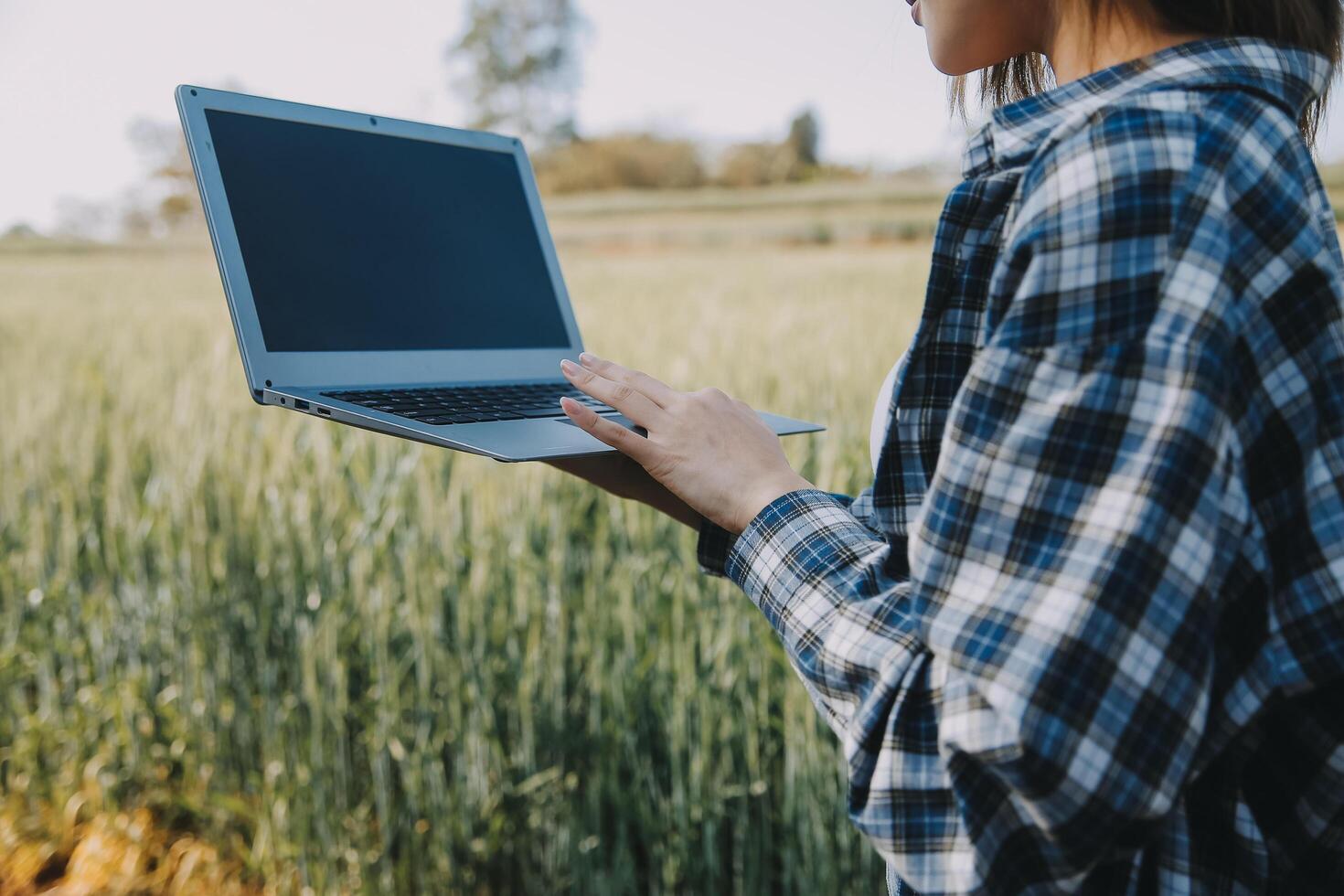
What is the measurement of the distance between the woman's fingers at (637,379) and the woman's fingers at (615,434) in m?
0.03

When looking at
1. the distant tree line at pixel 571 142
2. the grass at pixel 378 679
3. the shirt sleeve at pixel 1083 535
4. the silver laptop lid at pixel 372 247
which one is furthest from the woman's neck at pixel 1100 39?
the distant tree line at pixel 571 142

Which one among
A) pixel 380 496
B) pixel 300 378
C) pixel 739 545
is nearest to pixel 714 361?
pixel 380 496

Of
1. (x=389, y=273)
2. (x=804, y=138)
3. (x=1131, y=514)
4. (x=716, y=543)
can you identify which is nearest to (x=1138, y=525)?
(x=1131, y=514)

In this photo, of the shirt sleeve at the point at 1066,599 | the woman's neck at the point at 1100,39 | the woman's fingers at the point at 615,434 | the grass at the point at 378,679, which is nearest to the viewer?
the shirt sleeve at the point at 1066,599

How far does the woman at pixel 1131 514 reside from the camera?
416 mm

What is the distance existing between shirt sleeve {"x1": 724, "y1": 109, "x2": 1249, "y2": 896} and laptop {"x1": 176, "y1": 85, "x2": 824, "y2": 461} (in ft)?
1.02

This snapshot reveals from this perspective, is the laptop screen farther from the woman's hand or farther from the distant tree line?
the distant tree line

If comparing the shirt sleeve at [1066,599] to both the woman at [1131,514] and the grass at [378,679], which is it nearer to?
the woman at [1131,514]

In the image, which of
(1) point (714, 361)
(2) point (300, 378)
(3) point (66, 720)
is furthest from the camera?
(1) point (714, 361)

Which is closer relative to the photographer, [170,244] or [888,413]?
[888,413]

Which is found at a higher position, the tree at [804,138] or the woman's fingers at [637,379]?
the tree at [804,138]

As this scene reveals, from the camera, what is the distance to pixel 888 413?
540 mm

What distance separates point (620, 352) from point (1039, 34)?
7.43 ft

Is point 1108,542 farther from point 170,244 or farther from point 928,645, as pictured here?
point 170,244
